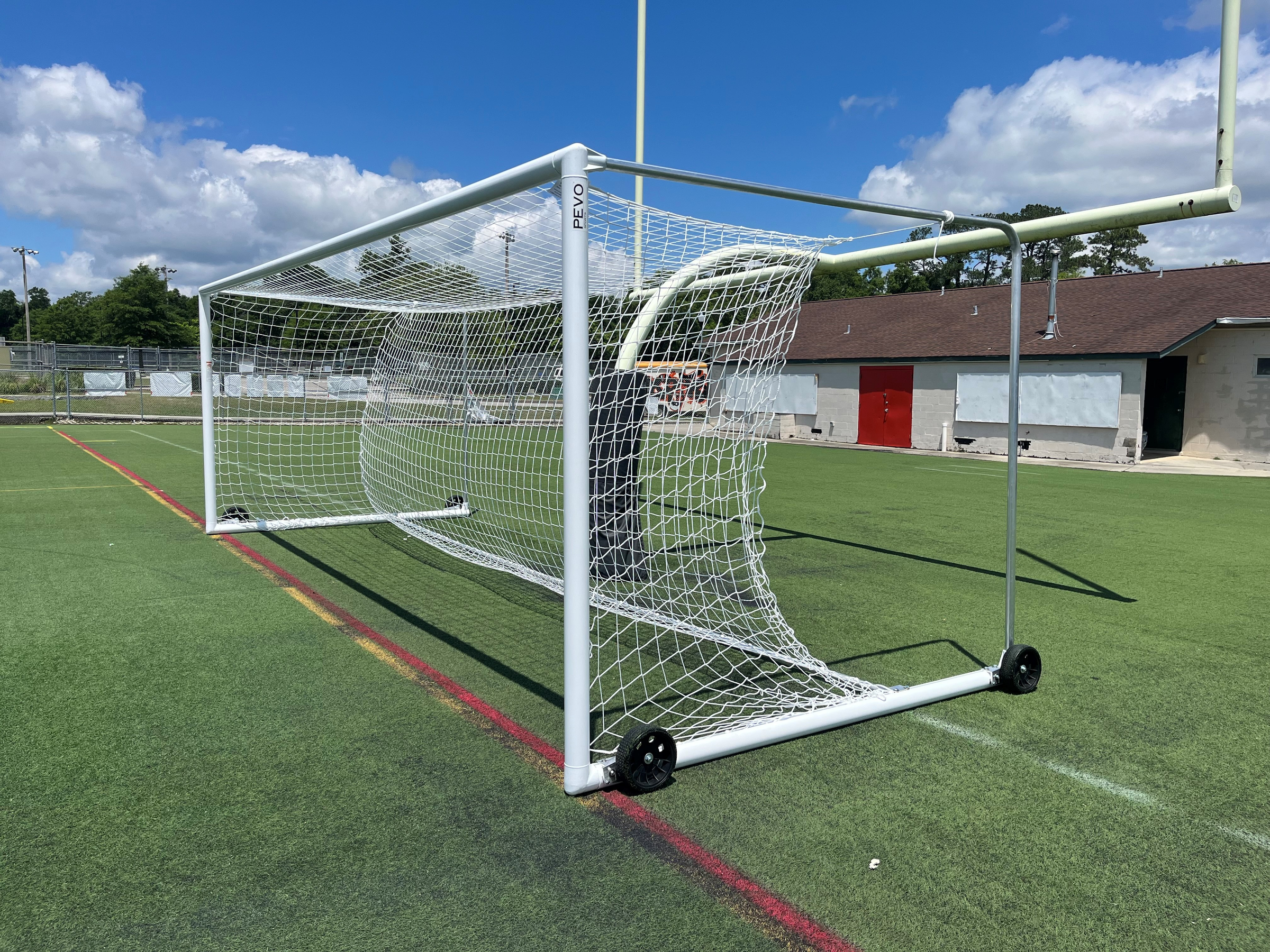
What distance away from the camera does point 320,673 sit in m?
4.63

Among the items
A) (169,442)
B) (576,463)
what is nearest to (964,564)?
(576,463)

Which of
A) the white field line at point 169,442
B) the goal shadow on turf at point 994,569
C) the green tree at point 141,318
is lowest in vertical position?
the goal shadow on turf at point 994,569

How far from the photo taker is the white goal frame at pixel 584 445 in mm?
3180

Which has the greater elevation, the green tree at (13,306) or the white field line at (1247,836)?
the green tree at (13,306)

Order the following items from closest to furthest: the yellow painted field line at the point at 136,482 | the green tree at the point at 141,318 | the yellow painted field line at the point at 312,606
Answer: the yellow painted field line at the point at 312,606 < the yellow painted field line at the point at 136,482 < the green tree at the point at 141,318

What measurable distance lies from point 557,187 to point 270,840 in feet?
8.71

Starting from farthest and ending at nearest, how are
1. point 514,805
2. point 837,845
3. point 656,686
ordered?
point 656,686 < point 514,805 < point 837,845

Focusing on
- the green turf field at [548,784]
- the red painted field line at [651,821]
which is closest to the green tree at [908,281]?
the green turf field at [548,784]

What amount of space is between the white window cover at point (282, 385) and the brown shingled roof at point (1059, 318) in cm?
1347

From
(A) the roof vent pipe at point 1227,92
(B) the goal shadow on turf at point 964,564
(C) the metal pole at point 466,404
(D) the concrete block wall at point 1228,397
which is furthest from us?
(D) the concrete block wall at point 1228,397

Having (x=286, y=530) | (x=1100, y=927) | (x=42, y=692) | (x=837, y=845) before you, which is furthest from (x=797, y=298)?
(x=286, y=530)

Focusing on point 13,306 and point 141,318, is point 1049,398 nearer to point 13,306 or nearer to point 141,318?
point 141,318

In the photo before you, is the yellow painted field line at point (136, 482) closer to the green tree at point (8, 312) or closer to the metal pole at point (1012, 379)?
the metal pole at point (1012, 379)

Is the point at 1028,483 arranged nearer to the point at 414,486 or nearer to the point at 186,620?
the point at 414,486
